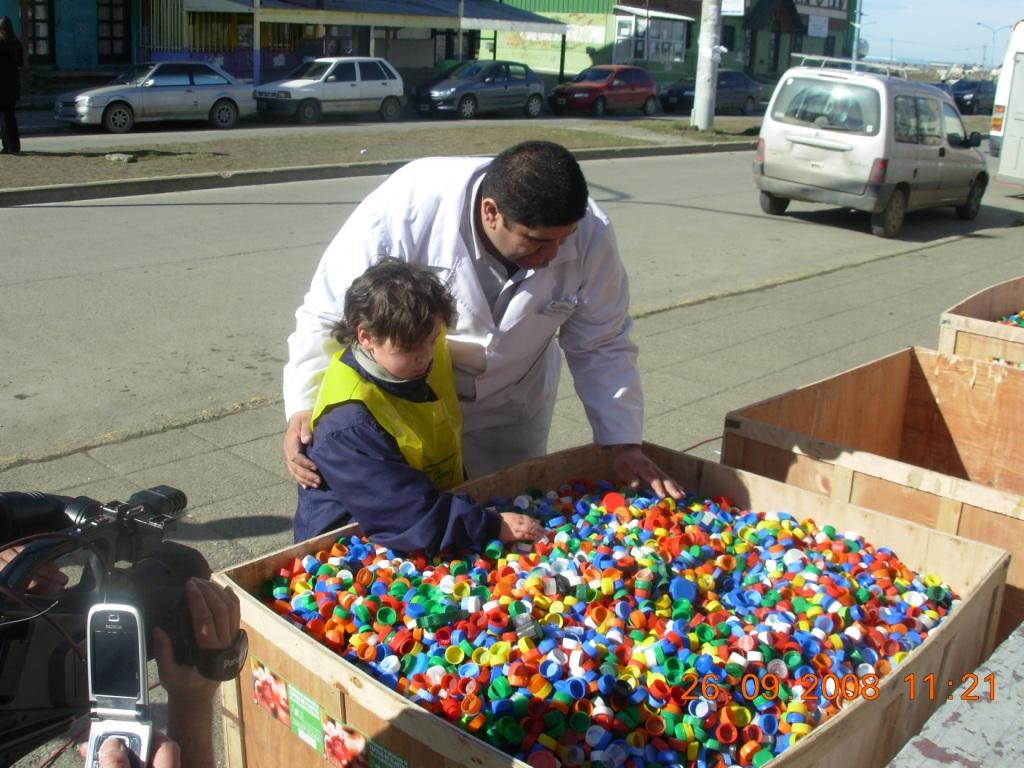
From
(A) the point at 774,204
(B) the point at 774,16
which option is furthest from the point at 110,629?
(B) the point at 774,16

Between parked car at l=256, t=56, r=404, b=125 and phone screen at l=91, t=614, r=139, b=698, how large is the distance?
26.7 m

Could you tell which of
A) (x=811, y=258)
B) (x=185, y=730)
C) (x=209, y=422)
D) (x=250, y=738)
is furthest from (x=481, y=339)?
(x=811, y=258)

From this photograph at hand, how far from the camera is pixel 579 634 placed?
112 inches

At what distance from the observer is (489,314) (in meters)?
3.57

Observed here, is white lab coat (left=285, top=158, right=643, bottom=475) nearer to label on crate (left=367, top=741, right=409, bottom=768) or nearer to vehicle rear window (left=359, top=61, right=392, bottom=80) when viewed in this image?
label on crate (left=367, top=741, right=409, bottom=768)

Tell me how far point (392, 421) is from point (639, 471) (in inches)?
40.2

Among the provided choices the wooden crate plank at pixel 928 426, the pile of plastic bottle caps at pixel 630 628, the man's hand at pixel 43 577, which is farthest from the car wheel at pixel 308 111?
the man's hand at pixel 43 577

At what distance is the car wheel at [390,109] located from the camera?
29.3 metres

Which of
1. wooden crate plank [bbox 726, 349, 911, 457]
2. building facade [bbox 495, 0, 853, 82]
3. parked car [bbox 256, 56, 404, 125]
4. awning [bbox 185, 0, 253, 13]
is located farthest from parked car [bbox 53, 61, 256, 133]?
building facade [bbox 495, 0, 853, 82]

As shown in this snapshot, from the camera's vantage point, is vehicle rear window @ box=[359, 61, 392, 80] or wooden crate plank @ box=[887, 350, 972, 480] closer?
wooden crate plank @ box=[887, 350, 972, 480]

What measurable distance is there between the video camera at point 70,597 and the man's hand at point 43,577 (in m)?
0.01

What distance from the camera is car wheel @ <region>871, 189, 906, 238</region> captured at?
1472cm

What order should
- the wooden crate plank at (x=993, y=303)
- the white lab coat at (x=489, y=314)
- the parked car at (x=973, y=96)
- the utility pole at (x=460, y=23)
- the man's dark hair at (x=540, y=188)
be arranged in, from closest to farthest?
the man's dark hair at (x=540, y=188) < the white lab coat at (x=489, y=314) < the wooden crate plank at (x=993, y=303) < the utility pole at (x=460, y=23) < the parked car at (x=973, y=96)

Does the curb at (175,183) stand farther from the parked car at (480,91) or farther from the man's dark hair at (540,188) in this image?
the parked car at (480,91)
